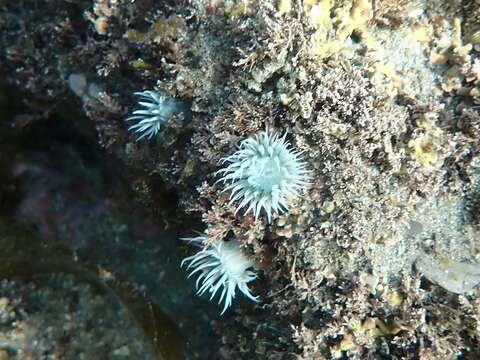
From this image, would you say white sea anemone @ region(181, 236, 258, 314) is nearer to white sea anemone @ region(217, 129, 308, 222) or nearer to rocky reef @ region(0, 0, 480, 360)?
rocky reef @ region(0, 0, 480, 360)

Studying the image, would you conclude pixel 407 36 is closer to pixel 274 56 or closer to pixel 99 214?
pixel 274 56

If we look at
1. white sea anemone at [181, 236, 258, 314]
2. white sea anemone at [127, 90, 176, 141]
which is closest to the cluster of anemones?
white sea anemone at [181, 236, 258, 314]

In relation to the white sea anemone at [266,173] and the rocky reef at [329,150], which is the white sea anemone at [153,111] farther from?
the white sea anemone at [266,173]

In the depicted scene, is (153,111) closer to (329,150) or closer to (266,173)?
(266,173)

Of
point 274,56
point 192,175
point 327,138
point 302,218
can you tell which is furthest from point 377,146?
point 192,175

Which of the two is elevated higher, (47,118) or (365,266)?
(47,118)

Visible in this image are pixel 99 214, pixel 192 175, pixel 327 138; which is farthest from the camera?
pixel 99 214
